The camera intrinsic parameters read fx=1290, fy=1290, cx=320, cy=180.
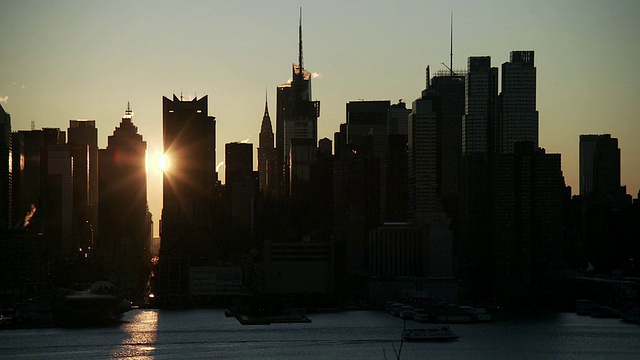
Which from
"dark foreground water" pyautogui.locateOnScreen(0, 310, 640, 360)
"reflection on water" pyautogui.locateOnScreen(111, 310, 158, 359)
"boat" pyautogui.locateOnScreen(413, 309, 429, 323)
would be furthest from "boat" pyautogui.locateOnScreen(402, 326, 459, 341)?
"reflection on water" pyautogui.locateOnScreen(111, 310, 158, 359)

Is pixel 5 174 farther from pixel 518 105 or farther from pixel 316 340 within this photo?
pixel 316 340

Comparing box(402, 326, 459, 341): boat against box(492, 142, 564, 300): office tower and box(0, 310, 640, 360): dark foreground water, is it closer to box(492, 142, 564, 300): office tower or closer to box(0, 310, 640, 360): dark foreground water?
box(0, 310, 640, 360): dark foreground water

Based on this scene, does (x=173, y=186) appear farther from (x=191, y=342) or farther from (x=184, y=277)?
(x=191, y=342)

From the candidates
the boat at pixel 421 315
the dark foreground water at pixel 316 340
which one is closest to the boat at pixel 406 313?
the boat at pixel 421 315

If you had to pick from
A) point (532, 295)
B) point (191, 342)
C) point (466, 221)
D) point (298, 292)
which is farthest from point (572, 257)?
point (191, 342)

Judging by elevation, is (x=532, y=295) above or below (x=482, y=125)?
below

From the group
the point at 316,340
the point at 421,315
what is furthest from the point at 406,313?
the point at 316,340

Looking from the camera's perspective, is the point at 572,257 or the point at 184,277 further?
the point at 572,257
